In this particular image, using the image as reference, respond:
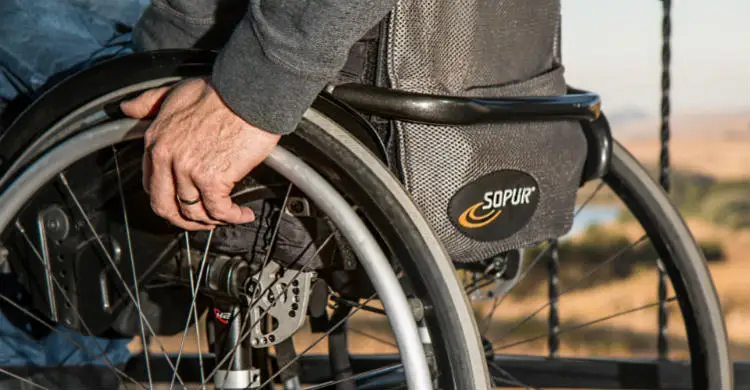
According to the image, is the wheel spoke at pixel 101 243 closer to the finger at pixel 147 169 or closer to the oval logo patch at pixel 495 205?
the finger at pixel 147 169

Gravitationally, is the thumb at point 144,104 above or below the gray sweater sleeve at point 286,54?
above

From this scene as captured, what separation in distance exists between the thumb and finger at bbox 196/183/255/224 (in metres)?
0.12

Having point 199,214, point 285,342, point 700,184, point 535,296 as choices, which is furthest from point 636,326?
point 199,214

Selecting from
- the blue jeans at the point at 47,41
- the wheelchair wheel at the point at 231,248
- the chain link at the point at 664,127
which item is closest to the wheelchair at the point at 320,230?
the wheelchair wheel at the point at 231,248

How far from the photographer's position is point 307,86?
1.01 m

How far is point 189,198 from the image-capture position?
1086 mm

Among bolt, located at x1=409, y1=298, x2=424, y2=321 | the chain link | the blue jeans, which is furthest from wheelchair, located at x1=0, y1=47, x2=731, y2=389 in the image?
the chain link

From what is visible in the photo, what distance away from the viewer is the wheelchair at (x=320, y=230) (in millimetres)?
1044

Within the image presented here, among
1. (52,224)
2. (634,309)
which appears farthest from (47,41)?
(634,309)

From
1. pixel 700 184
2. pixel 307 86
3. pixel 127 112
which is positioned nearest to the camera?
pixel 307 86

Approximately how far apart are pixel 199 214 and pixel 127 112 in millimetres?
141

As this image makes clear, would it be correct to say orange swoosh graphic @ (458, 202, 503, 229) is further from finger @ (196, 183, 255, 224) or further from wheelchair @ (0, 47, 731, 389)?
finger @ (196, 183, 255, 224)

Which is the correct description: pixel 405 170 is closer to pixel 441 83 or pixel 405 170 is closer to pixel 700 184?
pixel 441 83

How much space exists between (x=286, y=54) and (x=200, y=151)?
14 cm
